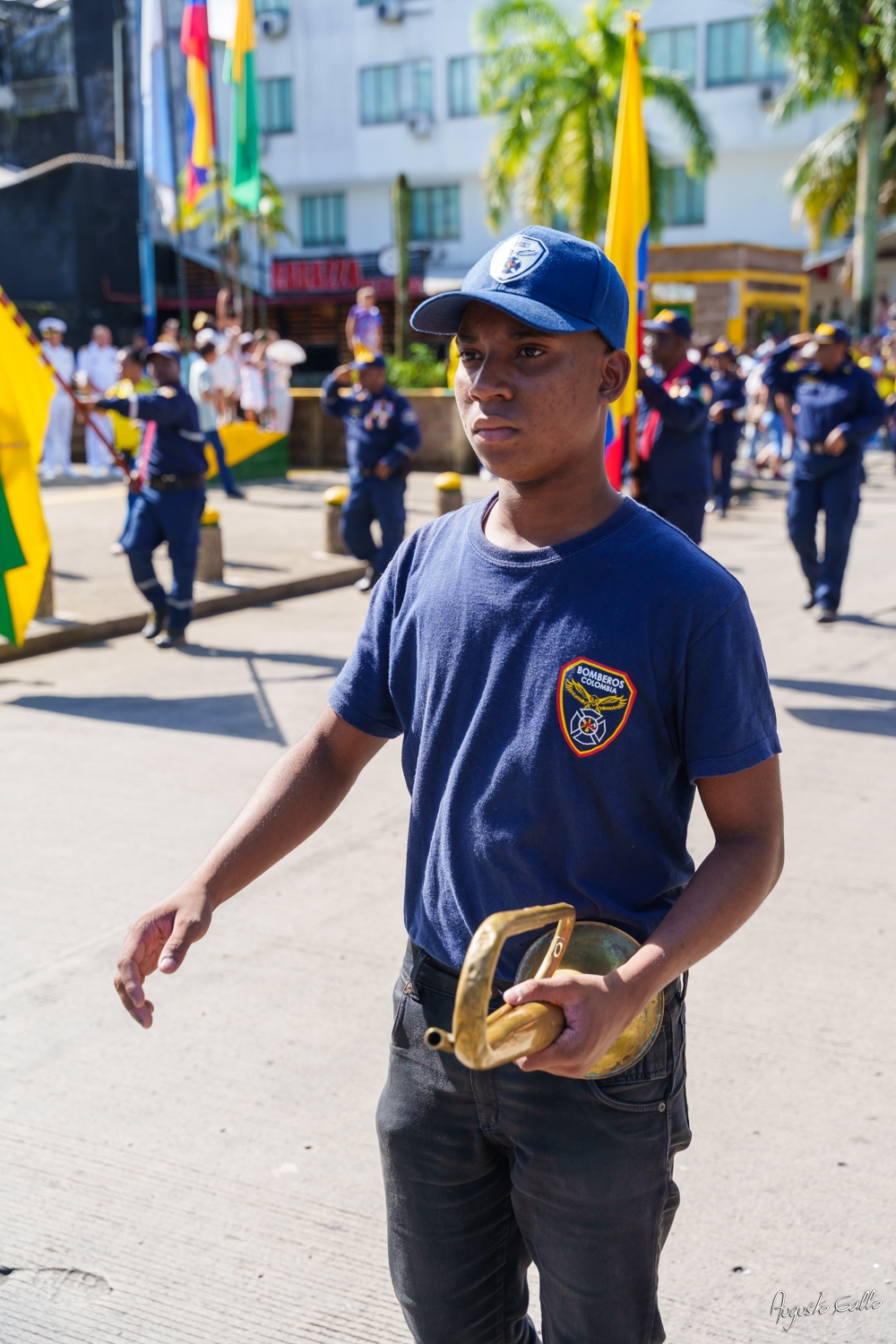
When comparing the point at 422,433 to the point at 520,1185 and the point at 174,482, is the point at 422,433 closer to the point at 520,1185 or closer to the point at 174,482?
the point at 174,482

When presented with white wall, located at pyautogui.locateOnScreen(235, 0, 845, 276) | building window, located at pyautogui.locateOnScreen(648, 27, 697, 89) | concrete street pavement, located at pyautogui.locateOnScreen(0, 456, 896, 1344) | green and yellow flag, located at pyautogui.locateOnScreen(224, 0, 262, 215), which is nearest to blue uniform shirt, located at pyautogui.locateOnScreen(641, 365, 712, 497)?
concrete street pavement, located at pyautogui.locateOnScreen(0, 456, 896, 1344)

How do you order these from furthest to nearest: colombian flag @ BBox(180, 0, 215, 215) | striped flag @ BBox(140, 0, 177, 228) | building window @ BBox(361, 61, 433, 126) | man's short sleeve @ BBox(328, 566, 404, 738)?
building window @ BBox(361, 61, 433, 126) < striped flag @ BBox(140, 0, 177, 228) < colombian flag @ BBox(180, 0, 215, 215) < man's short sleeve @ BBox(328, 566, 404, 738)

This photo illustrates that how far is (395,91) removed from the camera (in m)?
46.6

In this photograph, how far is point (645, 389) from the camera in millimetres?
8617

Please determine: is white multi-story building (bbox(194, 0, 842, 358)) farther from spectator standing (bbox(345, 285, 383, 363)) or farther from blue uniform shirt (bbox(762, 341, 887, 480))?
blue uniform shirt (bbox(762, 341, 887, 480))

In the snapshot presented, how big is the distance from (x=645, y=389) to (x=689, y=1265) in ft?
20.7

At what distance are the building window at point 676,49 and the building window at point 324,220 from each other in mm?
11504

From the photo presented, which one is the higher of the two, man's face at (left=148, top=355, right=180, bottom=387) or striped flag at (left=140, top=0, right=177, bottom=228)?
striped flag at (left=140, top=0, right=177, bottom=228)

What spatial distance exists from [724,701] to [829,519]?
Result: 349 inches

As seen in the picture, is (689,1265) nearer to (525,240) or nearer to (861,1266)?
(861,1266)

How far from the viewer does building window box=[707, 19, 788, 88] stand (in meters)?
42.0

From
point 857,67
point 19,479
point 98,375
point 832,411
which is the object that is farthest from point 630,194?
point 857,67

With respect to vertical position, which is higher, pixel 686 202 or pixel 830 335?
pixel 686 202

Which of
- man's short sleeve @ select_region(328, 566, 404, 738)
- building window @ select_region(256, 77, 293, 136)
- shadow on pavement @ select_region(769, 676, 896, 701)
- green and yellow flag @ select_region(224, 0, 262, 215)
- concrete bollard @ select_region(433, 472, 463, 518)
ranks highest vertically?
building window @ select_region(256, 77, 293, 136)
